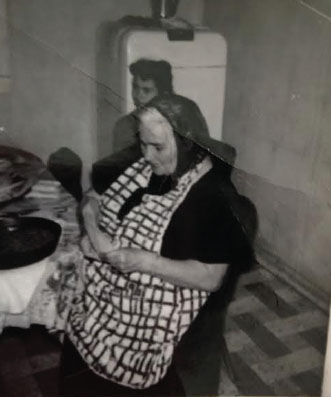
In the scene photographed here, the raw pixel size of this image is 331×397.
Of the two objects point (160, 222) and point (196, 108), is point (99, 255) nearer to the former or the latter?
point (160, 222)

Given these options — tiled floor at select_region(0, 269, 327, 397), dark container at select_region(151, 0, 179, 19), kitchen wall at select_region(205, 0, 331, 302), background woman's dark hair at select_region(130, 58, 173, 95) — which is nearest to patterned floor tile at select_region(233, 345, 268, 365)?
tiled floor at select_region(0, 269, 327, 397)

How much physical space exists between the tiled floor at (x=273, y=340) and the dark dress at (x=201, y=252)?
0.06 metres

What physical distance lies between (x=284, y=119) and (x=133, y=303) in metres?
0.53

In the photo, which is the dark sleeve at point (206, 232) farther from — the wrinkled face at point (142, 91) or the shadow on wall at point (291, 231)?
the wrinkled face at point (142, 91)

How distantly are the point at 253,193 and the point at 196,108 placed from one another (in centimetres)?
26

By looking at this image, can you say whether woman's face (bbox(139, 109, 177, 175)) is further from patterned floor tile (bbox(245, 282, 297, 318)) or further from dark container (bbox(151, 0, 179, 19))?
patterned floor tile (bbox(245, 282, 297, 318))

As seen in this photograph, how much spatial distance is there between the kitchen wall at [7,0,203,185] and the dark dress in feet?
0.91

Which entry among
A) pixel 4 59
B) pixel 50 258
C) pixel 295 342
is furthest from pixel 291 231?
pixel 4 59

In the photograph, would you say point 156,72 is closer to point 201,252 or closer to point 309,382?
point 201,252

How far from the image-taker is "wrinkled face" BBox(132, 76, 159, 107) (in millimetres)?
1045

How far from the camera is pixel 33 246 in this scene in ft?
3.54

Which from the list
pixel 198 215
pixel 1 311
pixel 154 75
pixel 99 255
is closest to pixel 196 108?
pixel 154 75

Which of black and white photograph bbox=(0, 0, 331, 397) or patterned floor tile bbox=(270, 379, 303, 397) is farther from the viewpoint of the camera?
patterned floor tile bbox=(270, 379, 303, 397)

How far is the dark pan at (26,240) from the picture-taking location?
106 cm
